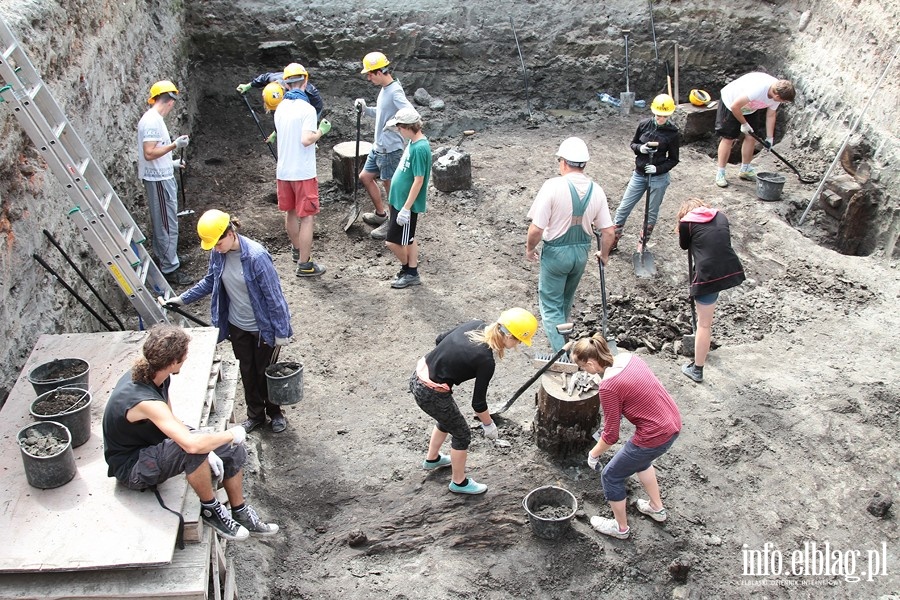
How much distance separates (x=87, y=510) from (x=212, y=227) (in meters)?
2.15

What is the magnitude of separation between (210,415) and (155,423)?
1.22 m

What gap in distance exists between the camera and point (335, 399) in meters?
7.02

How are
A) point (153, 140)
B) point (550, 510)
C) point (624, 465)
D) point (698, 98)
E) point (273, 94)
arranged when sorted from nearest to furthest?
point (624, 465) < point (550, 510) < point (153, 140) < point (273, 94) < point (698, 98)

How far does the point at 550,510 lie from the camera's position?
560 cm

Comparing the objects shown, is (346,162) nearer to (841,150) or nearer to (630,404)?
(630,404)

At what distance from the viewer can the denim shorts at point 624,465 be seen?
5121mm

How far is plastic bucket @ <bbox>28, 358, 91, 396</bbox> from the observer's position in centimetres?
482

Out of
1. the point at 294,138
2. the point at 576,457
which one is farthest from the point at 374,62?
the point at 576,457

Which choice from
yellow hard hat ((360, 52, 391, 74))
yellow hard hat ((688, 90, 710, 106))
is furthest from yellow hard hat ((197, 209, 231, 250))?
yellow hard hat ((688, 90, 710, 106))

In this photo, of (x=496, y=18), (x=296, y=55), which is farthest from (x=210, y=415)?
(x=496, y=18)

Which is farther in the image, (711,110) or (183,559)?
(711,110)

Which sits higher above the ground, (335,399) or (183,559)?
(183,559)

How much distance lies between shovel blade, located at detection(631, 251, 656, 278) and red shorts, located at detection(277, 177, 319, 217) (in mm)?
3803

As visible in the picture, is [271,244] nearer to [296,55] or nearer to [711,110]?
[296,55]
